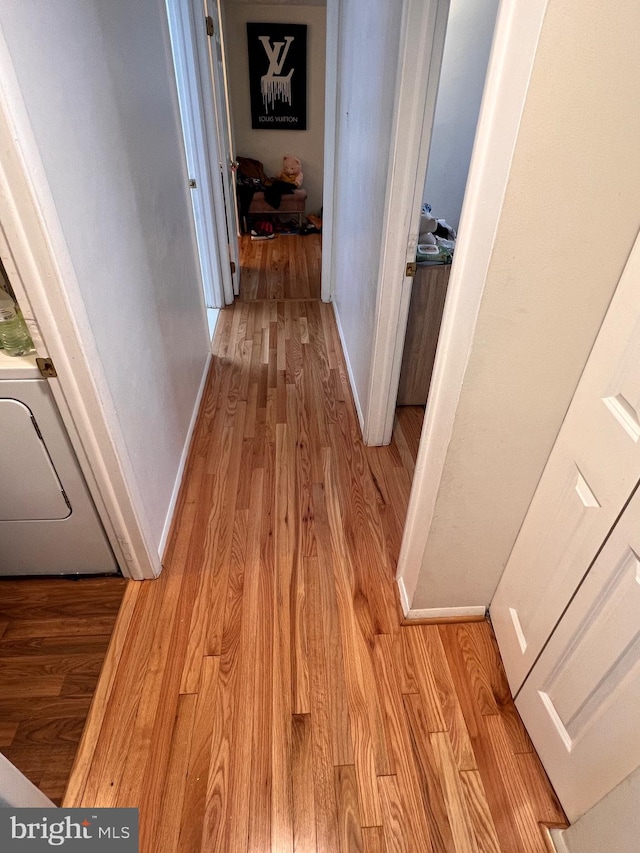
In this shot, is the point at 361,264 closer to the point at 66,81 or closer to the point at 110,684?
the point at 66,81

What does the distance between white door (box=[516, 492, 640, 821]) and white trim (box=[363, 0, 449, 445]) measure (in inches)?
47.2

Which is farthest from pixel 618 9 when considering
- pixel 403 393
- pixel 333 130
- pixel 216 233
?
pixel 216 233

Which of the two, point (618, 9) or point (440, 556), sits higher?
point (618, 9)

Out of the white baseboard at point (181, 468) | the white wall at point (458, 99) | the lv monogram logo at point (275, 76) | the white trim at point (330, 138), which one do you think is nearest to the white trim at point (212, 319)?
the white baseboard at point (181, 468)

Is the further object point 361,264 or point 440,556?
point 361,264

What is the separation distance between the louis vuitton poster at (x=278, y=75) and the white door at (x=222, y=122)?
4.91ft

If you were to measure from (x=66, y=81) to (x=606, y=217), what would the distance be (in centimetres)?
116

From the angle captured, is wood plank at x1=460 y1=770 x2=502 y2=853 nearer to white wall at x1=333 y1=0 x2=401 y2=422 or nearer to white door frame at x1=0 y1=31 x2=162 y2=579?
white door frame at x1=0 y1=31 x2=162 y2=579

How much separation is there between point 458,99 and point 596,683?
10.9 ft

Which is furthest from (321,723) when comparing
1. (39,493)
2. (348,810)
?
(39,493)

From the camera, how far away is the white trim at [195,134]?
2.45 metres

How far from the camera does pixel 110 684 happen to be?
1398 mm

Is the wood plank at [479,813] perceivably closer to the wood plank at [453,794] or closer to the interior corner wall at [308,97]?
the wood plank at [453,794]

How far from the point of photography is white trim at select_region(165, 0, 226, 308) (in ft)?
8.04
